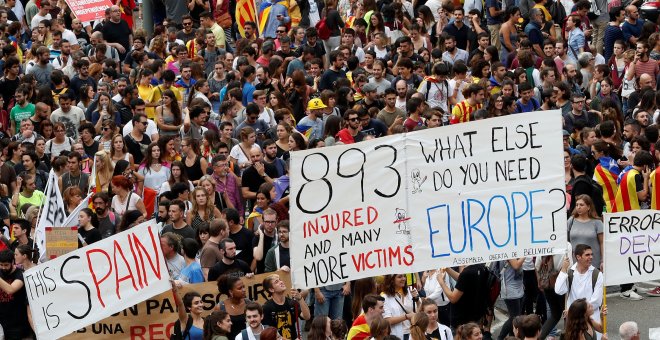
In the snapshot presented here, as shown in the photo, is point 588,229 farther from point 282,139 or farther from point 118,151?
point 118,151

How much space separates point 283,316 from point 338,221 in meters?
1.51

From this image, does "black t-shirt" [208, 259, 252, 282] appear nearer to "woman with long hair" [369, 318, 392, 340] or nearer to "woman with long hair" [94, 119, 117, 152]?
"woman with long hair" [369, 318, 392, 340]

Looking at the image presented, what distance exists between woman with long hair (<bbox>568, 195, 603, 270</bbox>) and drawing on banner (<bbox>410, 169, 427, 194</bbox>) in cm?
292

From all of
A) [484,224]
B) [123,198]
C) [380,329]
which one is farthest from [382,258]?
[123,198]

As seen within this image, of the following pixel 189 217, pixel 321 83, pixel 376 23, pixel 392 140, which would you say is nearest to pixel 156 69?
pixel 321 83

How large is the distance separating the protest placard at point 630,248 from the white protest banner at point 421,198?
735 millimetres

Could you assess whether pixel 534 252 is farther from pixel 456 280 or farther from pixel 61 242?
pixel 61 242

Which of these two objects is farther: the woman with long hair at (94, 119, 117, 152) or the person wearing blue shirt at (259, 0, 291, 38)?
the person wearing blue shirt at (259, 0, 291, 38)

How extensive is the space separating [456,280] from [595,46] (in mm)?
11188

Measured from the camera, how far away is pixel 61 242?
16000 mm

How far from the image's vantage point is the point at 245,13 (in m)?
27.5

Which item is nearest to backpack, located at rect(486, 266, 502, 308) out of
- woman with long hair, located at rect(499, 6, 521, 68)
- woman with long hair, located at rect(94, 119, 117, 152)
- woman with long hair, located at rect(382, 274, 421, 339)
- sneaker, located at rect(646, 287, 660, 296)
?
woman with long hair, located at rect(382, 274, 421, 339)

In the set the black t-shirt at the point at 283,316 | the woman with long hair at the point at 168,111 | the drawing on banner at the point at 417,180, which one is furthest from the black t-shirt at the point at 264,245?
the woman with long hair at the point at 168,111

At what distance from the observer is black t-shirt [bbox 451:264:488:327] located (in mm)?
15828
